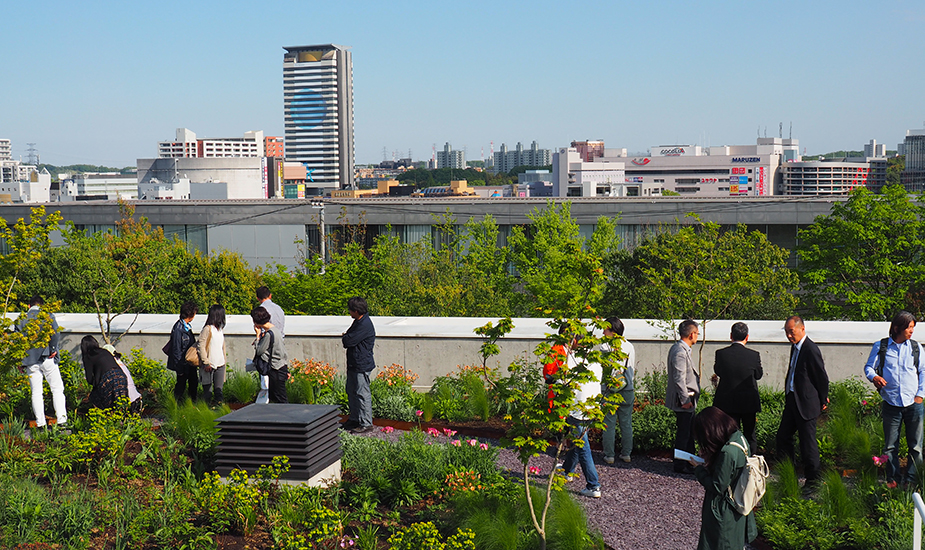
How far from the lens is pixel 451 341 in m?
11.5

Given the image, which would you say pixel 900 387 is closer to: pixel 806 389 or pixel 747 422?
Result: pixel 806 389

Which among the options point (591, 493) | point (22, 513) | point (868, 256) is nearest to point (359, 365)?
point (591, 493)

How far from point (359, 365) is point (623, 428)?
3085 millimetres

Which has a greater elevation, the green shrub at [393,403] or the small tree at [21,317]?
the small tree at [21,317]

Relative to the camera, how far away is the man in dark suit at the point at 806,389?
7.41 meters

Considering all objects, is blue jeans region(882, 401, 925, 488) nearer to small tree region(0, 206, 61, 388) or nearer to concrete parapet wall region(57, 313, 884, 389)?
concrete parapet wall region(57, 313, 884, 389)

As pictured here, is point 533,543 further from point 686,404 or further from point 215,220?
point 215,220

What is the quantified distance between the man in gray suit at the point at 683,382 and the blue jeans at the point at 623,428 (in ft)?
1.38

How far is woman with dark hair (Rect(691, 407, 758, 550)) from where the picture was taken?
470 centimetres

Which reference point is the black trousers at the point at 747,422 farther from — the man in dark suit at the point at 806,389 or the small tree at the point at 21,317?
the small tree at the point at 21,317

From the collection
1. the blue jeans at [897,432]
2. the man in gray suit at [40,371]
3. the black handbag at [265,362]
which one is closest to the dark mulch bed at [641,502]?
the black handbag at [265,362]

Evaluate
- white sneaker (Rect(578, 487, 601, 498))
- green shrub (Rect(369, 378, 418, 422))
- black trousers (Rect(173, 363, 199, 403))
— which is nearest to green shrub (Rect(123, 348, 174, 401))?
black trousers (Rect(173, 363, 199, 403))

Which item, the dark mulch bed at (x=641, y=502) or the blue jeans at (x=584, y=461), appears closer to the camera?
the dark mulch bed at (x=641, y=502)

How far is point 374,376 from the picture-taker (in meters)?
11.5
